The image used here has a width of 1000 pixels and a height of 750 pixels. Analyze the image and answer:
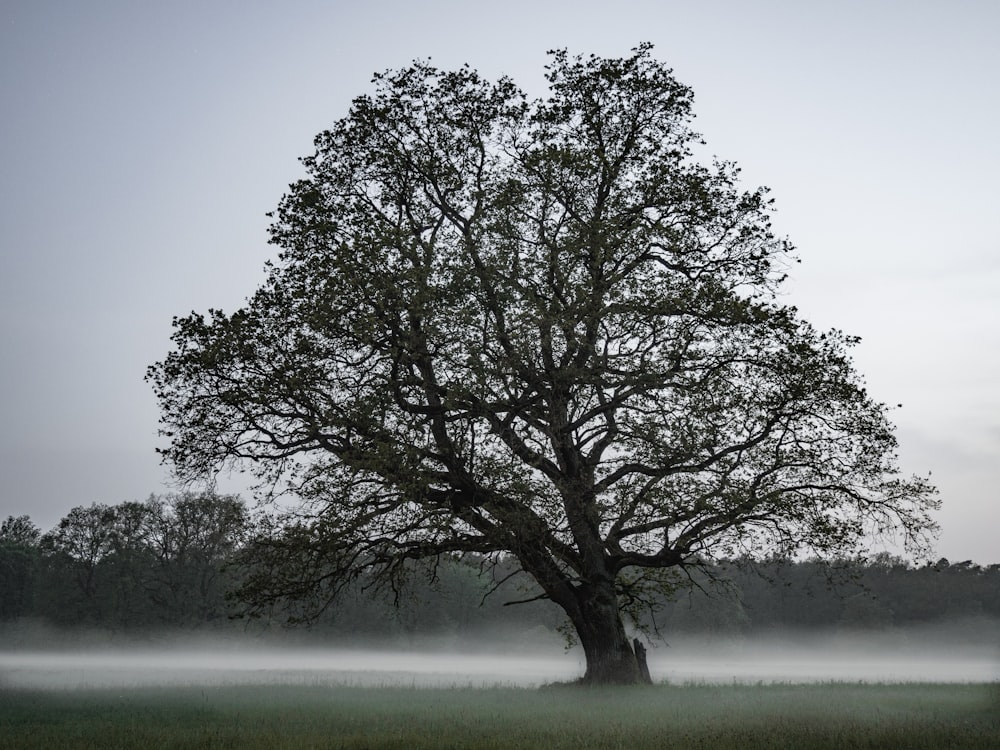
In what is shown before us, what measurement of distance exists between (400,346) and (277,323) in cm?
323

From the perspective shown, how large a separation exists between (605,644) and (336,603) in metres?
34.7

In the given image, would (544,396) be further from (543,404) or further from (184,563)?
(184,563)

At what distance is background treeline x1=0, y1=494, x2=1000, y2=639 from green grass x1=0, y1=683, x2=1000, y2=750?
28.5 meters

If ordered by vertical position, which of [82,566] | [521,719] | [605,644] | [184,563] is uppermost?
[184,563]

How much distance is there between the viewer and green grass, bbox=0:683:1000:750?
11281 mm

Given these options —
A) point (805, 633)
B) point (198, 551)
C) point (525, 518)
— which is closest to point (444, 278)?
point (525, 518)

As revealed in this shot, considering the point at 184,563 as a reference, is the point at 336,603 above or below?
below

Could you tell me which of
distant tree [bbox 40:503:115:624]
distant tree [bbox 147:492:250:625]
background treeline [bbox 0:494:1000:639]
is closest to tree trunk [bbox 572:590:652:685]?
background treeline [bbox 0:494:1000:639]

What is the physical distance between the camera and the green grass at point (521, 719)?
11.3 m

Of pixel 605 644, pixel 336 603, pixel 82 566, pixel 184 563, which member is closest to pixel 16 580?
pixel 82 566

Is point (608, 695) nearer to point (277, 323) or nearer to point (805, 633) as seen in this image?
point (277, 323)

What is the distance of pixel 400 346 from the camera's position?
2033cm

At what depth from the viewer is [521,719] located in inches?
554

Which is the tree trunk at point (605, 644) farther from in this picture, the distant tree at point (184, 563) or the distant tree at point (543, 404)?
the distant tree at point (184, 563)
